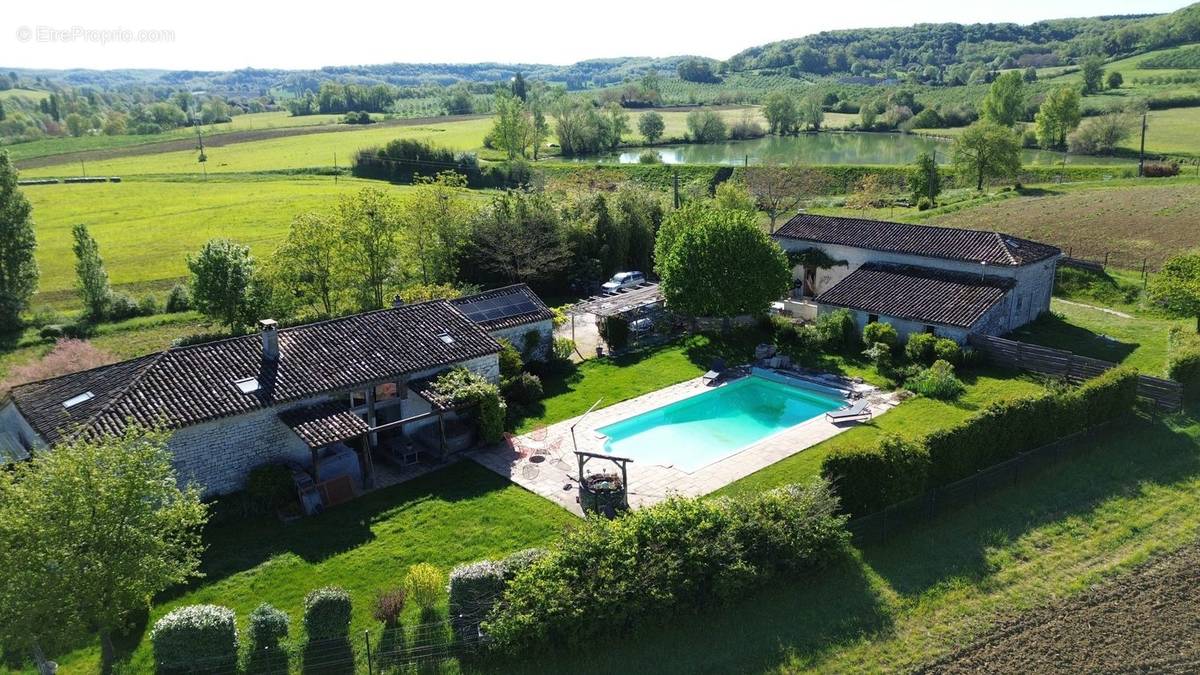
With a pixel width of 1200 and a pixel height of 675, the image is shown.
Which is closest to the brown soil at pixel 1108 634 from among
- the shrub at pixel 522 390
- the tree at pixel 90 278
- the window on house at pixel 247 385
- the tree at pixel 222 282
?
the shrub at pixel 522 390

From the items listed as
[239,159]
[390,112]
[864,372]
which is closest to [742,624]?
[864,372]

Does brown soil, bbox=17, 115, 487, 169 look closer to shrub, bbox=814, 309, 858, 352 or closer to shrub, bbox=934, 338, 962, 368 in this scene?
shrub, bbox=814, 309, 858, 352

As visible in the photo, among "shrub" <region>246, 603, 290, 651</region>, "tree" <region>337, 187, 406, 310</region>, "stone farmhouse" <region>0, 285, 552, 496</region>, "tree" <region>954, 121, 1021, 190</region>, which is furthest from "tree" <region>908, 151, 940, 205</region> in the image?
"shrub" <region>246, 603, 290, 651</region>

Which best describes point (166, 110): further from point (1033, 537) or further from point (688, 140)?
point (1033, 537)

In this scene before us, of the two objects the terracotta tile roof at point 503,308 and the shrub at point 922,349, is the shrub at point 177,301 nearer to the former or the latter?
the terracotta tile roof at point 503,308

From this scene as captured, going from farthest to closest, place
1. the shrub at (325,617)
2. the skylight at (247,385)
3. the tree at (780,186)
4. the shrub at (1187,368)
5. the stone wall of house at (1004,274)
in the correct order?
1. the tree at (780,186)
2. the stone wall of house at (1004,274)
3. the shrub at (1187,368)
4. the skylight at (247,385)
5. the shrub at (325,617)

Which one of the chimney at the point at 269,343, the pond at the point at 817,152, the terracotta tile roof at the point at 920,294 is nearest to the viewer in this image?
the chimney at the point at 269,343
